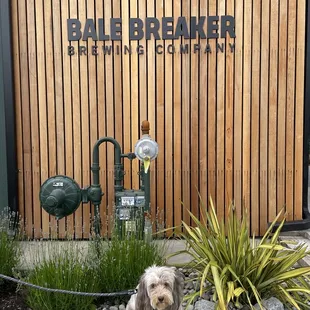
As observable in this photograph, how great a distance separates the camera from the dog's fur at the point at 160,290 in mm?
2827

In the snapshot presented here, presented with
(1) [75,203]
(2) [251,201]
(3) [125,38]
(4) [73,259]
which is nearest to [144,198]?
(1) [75,203]

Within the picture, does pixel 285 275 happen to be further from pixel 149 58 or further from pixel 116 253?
pixel 149 58

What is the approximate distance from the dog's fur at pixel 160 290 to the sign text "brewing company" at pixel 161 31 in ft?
11.2

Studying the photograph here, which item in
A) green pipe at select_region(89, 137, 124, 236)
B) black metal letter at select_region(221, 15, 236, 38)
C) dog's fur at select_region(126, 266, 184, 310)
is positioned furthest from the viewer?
black metal letter at select_region(221, 15, 236, 38)

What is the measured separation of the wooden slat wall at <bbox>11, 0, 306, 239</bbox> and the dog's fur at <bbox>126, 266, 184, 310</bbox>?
256cm

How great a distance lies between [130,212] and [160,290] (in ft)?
5.87

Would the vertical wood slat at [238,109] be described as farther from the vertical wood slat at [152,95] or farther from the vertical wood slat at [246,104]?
the vertical wood slat at [152,95]

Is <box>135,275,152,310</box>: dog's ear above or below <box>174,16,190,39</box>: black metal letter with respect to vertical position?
below

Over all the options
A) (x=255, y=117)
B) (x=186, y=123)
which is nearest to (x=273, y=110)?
Result: (x=255, y=117)

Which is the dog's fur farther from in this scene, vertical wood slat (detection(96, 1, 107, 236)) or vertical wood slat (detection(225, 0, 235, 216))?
vertical wood slat (detection(225, 0, 235, 216))

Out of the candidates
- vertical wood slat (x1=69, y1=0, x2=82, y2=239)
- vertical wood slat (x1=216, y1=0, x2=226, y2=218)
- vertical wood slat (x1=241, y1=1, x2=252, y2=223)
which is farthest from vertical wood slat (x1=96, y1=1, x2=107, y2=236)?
vertical wood slat (x1=241, y1=1, x2=252, y2=223)

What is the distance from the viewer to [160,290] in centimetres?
285

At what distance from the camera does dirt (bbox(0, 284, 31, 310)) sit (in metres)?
3.93

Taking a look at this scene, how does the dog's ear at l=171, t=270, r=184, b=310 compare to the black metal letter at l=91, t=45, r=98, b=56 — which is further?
the black metal letter at l=91, t=45, r=98, b=56
